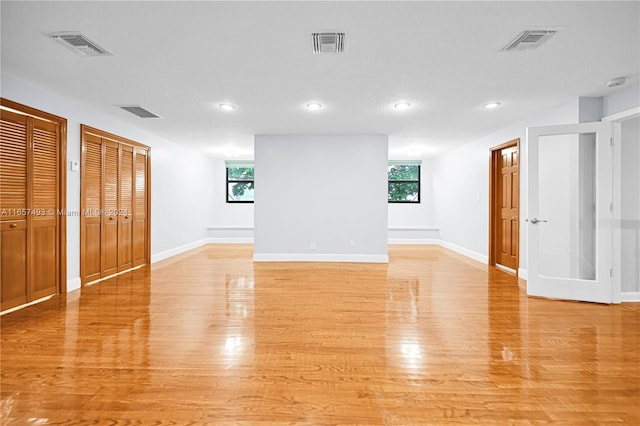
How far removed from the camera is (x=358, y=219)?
→ 257 inches

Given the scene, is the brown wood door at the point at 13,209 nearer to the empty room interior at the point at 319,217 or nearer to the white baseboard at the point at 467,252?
the empty room interior at the point at 319,217

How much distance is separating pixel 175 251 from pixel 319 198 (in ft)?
11.0

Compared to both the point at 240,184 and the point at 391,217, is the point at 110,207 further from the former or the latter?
the point at 391,217

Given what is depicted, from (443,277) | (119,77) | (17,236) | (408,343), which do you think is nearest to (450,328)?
(408,343)

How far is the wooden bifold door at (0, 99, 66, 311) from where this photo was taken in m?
3.40

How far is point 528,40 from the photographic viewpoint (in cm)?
264

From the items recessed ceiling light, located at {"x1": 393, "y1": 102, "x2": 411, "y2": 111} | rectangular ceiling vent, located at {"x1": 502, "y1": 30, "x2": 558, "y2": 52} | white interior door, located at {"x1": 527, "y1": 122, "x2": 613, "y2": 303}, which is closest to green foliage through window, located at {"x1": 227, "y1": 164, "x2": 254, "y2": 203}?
recessed ceiling light, located at {"x1": 393, "y1": 102, "x2": 411, "y2": 111}

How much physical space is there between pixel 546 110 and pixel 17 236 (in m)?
6.40

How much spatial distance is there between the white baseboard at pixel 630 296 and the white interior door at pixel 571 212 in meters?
0.25

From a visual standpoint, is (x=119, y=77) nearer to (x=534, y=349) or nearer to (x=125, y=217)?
(x=125, y=217)

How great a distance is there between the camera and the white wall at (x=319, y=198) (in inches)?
255

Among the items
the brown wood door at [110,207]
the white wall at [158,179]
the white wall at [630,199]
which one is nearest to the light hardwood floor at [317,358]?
the white wall at [630,199]

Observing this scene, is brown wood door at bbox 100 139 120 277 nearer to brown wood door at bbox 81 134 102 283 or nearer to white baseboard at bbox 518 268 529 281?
brown wood door at bbox 81 134 102 283

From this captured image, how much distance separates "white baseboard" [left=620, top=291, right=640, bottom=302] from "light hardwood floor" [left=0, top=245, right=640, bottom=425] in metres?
0.28
